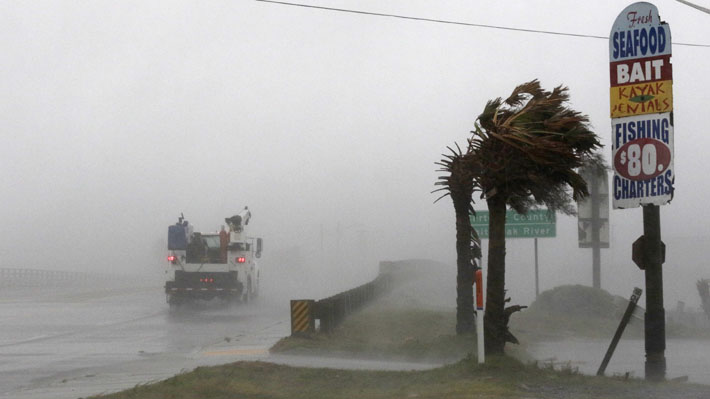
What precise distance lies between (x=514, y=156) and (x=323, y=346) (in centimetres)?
754

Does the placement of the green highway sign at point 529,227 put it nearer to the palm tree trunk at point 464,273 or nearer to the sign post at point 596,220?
the sign post at point 596,220

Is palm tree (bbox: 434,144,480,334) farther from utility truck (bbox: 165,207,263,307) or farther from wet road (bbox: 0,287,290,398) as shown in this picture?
utility truck (bbox: 165,207,263,307)

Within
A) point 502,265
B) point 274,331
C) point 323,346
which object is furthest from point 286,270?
point 502,265

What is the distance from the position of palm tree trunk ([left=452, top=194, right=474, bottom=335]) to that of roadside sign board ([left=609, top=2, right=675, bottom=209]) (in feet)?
16.9

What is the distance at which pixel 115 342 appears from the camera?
22047mm

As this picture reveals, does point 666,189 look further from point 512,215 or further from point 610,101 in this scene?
point 512,215

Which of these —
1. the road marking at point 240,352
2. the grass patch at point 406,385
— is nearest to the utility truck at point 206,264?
the road marking at point 240,352

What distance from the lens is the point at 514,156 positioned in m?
14.1

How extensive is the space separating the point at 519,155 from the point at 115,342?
12118 millimetres

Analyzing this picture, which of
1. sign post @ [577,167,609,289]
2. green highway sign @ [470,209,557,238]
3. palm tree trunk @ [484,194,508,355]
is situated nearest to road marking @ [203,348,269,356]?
palm tree trunk @ [484,194,508,355]

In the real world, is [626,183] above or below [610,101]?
below

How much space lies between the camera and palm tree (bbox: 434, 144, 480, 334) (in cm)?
1764

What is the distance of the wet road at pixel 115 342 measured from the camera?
14828 millimetres

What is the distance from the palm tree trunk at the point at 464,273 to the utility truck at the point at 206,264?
18012mm
